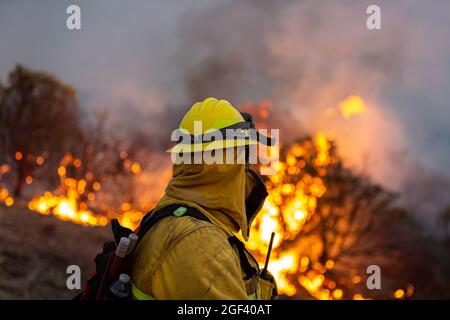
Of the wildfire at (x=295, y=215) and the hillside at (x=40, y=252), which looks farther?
the wildfire at (x=295, y=215)

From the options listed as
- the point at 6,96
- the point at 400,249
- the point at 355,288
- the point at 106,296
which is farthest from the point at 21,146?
the point at 106,296

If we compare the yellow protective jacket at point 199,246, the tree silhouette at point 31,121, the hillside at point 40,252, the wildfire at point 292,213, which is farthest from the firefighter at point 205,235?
the tree silhouette at point 31,121

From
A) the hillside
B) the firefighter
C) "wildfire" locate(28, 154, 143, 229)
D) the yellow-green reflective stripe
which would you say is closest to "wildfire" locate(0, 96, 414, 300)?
"wildfire" locate(28, 154, 143, 229)

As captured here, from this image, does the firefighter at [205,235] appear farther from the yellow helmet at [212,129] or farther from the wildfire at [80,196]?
the wildfire at [80,196]

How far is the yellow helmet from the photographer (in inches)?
88.6

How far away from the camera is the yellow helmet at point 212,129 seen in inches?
88.6

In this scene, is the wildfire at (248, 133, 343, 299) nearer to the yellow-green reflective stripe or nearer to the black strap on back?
the black strap on back

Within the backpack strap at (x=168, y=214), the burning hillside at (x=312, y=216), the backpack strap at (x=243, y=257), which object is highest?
the backpack strap at (x=168, y=214)

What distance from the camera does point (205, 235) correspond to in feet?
6.46

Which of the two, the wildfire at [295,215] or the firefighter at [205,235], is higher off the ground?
the firefighter at [205,235]

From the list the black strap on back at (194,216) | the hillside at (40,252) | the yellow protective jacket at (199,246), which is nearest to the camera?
the yellow protective jacket at (199,246)

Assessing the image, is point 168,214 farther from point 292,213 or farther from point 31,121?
point 31,121

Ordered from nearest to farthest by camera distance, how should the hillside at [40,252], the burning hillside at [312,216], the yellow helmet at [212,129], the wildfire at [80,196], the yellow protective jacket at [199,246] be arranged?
the yellow protective jacket at [199,246], the yellow helmet at [212,129], the hillside at [40,252], the burning hillside at [312,216], the wildfire at [80,196]
